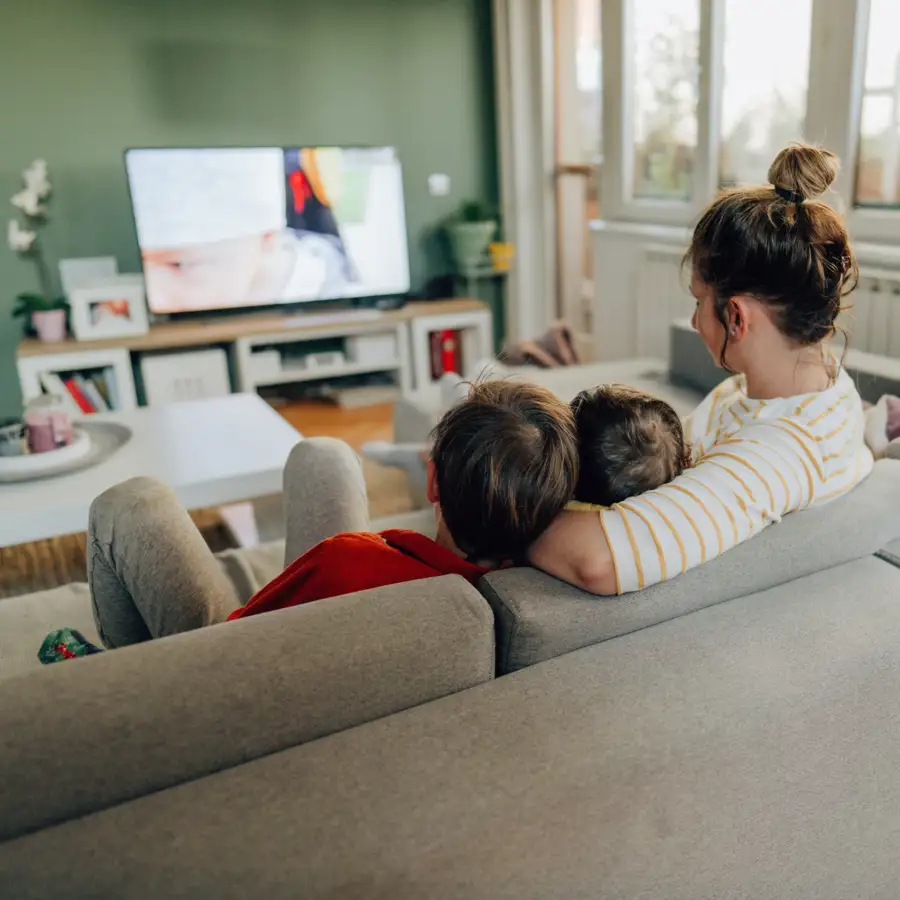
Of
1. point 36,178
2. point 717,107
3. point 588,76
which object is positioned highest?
point 588,76

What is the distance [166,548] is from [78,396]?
2811mm

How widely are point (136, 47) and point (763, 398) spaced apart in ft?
12.0

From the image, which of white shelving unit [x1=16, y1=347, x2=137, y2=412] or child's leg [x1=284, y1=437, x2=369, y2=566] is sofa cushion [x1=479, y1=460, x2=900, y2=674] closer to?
child's leg [x1=284, y1=437, x2=369, y2=566]

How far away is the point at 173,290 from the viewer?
3.91 metres

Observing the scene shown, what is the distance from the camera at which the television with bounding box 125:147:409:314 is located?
12.4ft

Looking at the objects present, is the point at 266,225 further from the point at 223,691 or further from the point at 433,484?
the point at 223,691

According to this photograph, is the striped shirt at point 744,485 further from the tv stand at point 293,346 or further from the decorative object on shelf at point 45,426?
the tv stand at point 293,346

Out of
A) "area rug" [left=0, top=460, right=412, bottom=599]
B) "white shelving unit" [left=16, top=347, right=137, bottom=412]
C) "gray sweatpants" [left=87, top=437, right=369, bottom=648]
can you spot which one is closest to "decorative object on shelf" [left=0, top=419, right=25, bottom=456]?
"area rug" [left=0, top=460, right=412, bottom=599]

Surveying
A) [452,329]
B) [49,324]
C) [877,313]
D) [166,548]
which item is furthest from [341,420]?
[166,548]

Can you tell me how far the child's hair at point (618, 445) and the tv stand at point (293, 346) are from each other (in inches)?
109

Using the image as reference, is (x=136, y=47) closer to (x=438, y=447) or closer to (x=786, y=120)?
(x=786, y=120)

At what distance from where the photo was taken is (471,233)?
4309mm

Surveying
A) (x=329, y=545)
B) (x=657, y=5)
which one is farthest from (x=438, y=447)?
(x=657, y=5)

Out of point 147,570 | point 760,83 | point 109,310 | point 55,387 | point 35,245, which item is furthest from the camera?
point 35,245
